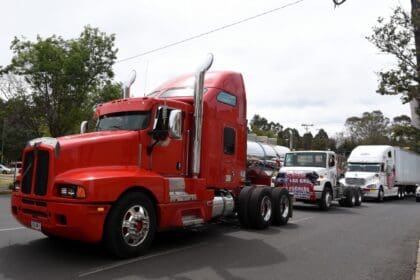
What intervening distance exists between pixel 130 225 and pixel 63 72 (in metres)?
19.2

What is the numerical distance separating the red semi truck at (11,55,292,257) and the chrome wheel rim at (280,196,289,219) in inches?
48.1

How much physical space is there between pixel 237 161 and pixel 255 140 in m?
8.46

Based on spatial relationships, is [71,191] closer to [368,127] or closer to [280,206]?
[280,206]

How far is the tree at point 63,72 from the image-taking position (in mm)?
24547

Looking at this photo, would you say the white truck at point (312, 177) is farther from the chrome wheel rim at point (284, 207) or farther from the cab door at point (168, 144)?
the cab door at point (168, 144)

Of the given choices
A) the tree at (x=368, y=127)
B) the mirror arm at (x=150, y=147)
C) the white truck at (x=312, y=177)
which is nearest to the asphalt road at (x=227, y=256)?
the mirror arm at (x=150, y=147)

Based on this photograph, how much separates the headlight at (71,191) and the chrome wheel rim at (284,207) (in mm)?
6540

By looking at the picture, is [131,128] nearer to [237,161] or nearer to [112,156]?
[112,156]

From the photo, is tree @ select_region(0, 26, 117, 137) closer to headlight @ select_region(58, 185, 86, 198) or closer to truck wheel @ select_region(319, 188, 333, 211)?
truck wheel @ select_region(319, 188, 333, 211)

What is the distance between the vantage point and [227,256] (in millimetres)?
8078

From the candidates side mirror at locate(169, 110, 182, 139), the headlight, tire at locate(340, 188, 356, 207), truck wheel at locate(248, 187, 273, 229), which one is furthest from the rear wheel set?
tire at locate(340, 188, 356, 207)

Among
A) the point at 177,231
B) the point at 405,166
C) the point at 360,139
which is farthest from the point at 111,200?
the point at 360,139

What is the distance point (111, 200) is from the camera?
23.5 feet

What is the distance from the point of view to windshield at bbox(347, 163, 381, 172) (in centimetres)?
2645
